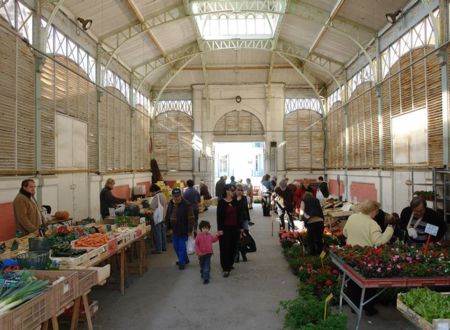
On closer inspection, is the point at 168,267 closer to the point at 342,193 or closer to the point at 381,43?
the point at 381,43

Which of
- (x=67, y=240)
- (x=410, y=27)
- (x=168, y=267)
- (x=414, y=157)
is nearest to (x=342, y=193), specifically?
(x=414, y=157)

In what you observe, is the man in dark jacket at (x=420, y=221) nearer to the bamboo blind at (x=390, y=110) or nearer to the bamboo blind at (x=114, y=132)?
the bamboo blind at (x=390, y=110)

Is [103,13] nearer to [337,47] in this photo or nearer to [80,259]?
[337,47]

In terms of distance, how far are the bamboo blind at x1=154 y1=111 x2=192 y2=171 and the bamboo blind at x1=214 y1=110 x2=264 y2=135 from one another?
5.63 ft

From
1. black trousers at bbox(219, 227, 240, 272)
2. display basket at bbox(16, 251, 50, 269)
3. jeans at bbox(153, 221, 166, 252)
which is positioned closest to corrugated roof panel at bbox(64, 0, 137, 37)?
jeans at bbox(153, 221, 166, 252)

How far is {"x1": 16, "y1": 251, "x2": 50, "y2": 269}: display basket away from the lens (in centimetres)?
421

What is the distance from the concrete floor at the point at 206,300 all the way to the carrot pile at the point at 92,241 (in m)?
0.94

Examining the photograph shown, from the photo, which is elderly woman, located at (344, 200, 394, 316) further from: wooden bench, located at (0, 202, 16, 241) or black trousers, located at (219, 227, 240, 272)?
wooden bench, located at (0, 202, 16, 241)

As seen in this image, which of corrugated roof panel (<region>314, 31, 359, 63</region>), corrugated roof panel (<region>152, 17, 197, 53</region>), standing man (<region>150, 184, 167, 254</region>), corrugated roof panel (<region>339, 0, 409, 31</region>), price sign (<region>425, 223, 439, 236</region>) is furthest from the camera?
corrugated roof panel (<region>152, 17, 197, 53</region>)

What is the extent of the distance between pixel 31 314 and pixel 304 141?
18376mm

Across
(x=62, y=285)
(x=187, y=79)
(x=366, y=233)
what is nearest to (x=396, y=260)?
(x=366, y=233)

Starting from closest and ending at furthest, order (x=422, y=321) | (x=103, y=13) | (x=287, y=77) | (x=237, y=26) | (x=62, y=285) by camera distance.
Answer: (x=422, y=321) → (x=62, y=285) → (x=103, y=13) → (x=237, y=26) → (x=287, y=77)

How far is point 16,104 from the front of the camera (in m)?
8.15

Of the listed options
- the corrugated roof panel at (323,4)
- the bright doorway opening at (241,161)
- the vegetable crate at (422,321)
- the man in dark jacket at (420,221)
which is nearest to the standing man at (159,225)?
the man in dark jacket at (420,221)
